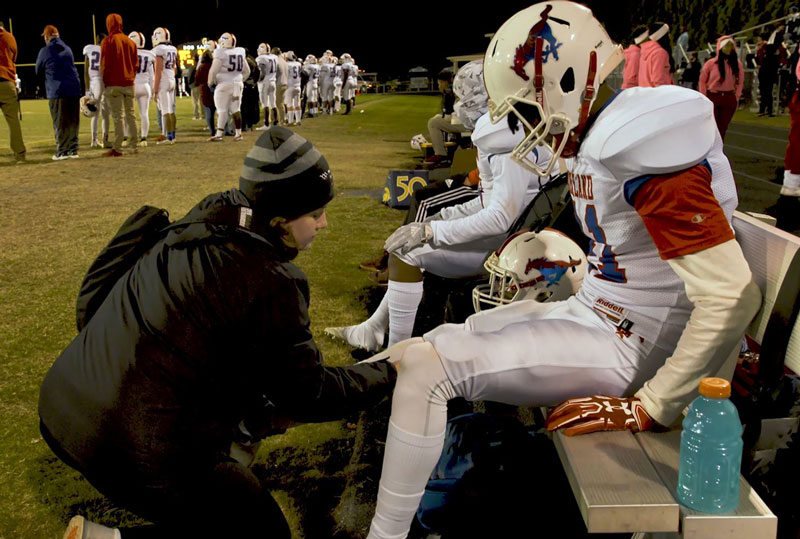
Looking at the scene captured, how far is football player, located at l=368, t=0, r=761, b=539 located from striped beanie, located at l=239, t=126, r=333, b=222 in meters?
0.55

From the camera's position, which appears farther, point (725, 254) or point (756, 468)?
point (756, 468)

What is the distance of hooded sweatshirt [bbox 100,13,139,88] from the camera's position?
11.6 meters

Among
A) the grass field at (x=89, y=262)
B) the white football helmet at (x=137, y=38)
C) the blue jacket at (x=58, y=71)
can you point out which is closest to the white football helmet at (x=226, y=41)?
the white football helmet at (x=137, y=38)

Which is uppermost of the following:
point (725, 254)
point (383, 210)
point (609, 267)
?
point (725, 254)

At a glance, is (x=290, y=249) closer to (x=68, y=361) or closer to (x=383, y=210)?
(x=68, y=361)

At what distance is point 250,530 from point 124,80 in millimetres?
11190

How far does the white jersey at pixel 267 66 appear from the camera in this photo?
58.2 ft

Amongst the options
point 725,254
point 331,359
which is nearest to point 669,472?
point 725,254

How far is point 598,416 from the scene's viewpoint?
6.68 ft

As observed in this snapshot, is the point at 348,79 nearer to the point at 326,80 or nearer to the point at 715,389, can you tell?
the point at 326,80

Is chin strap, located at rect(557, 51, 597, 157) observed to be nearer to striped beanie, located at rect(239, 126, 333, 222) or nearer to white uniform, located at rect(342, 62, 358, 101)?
striped beanie, located at rect(239, 126, 333, 222)

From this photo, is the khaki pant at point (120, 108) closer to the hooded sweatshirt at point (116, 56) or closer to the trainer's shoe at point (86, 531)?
the hooded sweatshirt at point (116, 56)

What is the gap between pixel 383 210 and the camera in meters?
8.50

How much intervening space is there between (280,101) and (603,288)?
18.2m
